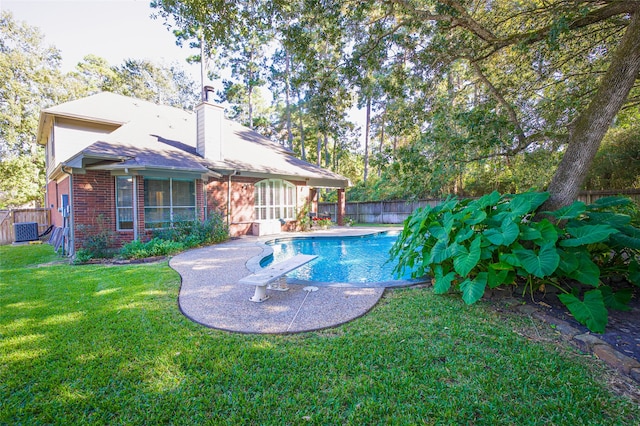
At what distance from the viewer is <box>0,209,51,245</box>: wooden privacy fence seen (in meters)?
12.1

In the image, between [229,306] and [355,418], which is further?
[229,306]

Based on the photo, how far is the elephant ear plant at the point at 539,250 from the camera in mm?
3182

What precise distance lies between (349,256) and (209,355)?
6870 millimetres

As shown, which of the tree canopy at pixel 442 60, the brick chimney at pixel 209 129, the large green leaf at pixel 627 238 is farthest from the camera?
the brick chimney at pixel 209 129

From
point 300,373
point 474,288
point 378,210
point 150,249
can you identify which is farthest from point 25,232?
point 378,210

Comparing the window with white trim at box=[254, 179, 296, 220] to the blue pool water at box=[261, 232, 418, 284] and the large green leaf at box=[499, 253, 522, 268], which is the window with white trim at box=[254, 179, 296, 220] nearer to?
the blue pool water at box=[261, 232, 418, 284]

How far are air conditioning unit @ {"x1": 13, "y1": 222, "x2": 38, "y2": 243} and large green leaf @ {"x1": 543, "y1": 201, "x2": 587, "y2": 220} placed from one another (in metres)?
17.5

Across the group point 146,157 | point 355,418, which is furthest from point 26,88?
→ point 355,418

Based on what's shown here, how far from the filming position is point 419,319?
3559mm

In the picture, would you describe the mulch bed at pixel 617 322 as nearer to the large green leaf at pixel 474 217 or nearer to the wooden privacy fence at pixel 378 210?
the large green leaf at pixel 474 217

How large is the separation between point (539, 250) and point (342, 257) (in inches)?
241

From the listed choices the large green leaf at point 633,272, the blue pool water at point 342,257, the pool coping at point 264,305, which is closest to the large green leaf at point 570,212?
the large green leaf at point 633,272

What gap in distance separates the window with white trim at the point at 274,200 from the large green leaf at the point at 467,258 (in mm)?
10531

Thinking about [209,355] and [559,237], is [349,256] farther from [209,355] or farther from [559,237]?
[209,355]
